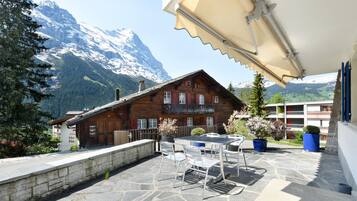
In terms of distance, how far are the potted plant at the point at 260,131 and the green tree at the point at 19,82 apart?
1258 cm

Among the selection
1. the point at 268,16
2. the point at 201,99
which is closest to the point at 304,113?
the point at 201,99

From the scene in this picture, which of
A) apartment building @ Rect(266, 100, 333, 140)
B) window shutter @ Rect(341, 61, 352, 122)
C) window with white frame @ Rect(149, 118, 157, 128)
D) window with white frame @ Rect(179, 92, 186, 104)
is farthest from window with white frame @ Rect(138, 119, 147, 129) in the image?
apartment building @ Rect(266, 100, 333, 140)

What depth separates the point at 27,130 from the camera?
12.8 metres

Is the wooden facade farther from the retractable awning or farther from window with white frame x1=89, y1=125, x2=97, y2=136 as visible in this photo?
the retractable awning

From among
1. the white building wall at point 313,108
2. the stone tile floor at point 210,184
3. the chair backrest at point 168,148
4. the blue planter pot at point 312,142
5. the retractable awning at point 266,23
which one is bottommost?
the stone tile floor at point 210,184

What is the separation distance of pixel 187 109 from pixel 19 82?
1314cm

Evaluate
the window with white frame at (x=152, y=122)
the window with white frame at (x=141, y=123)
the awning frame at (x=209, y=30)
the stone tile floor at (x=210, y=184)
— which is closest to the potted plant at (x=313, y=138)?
the stone tile floor at (x=210, y=184)

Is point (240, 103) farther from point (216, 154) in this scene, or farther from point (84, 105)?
point (84, 105)

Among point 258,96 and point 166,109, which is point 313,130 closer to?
point 166,109

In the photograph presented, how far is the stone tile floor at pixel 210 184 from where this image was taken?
3.78m

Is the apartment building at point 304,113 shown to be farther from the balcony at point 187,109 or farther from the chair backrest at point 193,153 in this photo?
the chair backrest at point 193,153

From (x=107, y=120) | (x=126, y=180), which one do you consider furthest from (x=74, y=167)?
(x=107, y=120)

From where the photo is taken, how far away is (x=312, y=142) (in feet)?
25.2

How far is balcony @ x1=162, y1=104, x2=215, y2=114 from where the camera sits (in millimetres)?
18969
